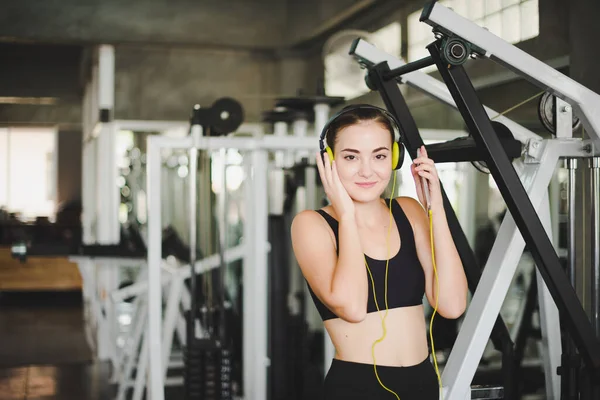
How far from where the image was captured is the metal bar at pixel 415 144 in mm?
1896

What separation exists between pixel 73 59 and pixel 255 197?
24.9 feet

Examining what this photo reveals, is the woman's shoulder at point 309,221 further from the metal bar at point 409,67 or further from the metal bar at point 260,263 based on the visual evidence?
the metal bar at point 260,263

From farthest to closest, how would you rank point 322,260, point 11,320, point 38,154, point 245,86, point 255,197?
1. point 38,154
2. point 11,320
3. point 245,86
4. point 255,197
5. point 322,260

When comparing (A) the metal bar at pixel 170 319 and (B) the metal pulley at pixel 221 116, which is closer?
(B) the metal pulley at pixel 221 116

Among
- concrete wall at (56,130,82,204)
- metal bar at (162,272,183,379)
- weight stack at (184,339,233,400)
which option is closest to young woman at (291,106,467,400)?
weight stack at (184,339,233,400)

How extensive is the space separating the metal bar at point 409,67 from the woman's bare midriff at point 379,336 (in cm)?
60

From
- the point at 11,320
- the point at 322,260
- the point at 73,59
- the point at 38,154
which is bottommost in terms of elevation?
the point at 11,320

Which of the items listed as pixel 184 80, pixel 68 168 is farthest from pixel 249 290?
pixel 68 168

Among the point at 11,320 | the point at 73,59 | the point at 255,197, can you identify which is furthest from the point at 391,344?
the point at 73,59

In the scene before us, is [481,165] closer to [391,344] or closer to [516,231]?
[516,231]

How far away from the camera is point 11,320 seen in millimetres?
7801

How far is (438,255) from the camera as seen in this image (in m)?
1.51

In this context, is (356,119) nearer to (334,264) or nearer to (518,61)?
(334,264)

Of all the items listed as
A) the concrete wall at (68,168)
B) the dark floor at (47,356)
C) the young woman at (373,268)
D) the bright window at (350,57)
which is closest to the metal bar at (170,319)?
the dark floor at (47,356)
